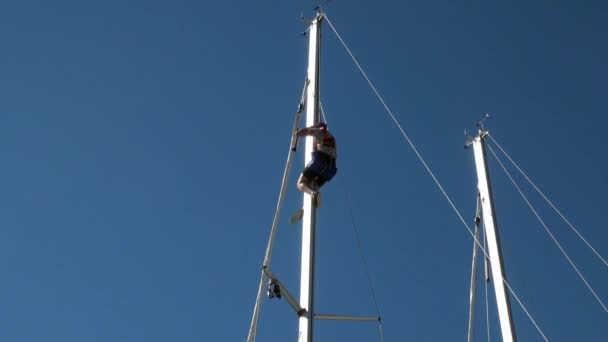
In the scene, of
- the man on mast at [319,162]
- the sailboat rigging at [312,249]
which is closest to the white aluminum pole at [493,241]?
the sailboat rigging at [312,249]

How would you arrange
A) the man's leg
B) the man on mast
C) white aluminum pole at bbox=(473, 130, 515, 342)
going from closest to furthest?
the man's leg → the man on mast → white aluminum pole at bbox=(473, 130, 515, 342)

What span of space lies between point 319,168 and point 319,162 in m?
0.08

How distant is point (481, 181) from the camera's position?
1599cm

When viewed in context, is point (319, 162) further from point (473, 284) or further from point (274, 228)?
point (473, 284)

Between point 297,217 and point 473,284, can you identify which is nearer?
point 297,217

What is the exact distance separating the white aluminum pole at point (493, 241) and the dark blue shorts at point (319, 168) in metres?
5.82

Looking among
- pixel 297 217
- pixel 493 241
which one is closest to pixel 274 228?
pixel 297 217

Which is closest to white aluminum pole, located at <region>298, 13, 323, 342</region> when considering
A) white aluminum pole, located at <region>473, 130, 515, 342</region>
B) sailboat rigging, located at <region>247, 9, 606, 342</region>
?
sailboat rigging, located at <region>247, 9, 606, 342</region>

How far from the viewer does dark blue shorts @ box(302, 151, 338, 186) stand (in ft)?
28.8

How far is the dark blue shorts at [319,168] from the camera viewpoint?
878 centimetres

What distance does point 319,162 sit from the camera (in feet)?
29.0

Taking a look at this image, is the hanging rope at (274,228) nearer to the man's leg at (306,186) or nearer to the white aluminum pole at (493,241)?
the man's leg at (306,186)

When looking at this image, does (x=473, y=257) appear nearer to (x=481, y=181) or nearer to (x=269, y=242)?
(x=481, y=181)

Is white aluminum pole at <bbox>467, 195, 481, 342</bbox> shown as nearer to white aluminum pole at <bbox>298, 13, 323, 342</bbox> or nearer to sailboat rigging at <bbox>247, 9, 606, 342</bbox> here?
sailboat rigging at <bbox>247, 9, 606, 342</bbox>
